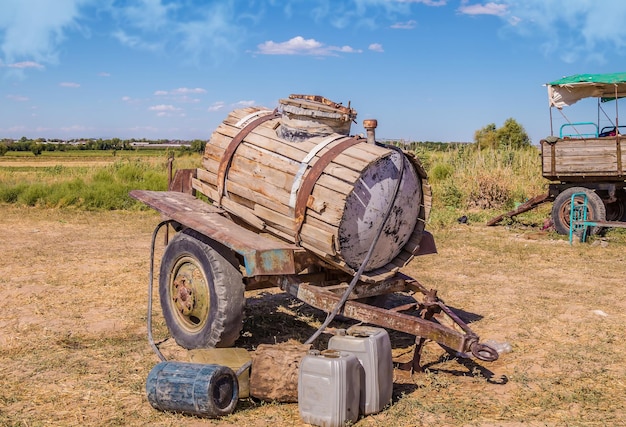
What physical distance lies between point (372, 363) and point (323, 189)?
1399mm

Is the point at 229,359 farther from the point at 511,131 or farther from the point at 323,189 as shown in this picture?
the point at 511,131

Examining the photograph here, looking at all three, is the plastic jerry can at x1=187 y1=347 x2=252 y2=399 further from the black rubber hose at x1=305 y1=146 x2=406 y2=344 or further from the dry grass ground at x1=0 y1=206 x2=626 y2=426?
the black rubber hose at x1=305 y1=146 x2=406 y2=344

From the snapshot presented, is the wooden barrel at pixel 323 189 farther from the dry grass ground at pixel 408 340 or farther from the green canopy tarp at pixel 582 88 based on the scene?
the green canopy tarp at pixel 582 88

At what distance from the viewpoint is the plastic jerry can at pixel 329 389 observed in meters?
4.07

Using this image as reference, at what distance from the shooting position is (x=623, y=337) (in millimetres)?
6293

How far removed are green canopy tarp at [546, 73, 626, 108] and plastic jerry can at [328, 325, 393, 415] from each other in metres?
10.4

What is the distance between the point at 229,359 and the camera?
480cm

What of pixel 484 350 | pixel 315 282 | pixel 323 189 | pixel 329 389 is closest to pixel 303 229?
pixel 323 189

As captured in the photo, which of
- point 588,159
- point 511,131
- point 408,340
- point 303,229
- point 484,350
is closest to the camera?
point 484,350

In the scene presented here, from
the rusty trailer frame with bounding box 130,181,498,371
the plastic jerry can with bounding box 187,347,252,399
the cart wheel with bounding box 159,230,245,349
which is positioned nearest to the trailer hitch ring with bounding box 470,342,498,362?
the rusty trailer frame with bounding box 130,181,498,371

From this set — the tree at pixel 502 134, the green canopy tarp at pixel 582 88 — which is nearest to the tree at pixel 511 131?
the tree at pixel 502 134

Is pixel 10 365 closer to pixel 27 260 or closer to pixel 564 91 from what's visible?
pixel 27 260

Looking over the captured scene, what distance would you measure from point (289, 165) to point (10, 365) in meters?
2.93

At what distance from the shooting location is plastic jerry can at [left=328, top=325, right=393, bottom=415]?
4.34 metres
